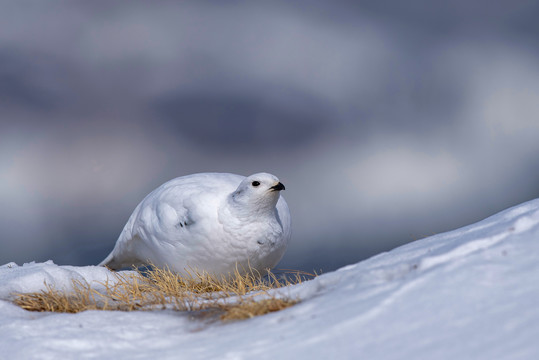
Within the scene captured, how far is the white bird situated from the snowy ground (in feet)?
5.51

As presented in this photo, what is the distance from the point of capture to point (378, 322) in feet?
6.99

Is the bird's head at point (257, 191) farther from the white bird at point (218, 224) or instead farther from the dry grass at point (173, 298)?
the dry grass at point (173, 298)

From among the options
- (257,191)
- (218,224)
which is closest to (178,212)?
(218,224)

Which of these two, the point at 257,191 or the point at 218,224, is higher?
the point at 257,191

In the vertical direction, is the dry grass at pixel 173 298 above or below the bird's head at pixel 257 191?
below

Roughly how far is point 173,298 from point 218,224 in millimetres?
1170

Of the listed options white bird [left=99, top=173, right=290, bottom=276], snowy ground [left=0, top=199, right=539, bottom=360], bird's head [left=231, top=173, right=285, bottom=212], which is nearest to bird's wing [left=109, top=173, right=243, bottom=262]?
white bird [left=99, top=173, right=290, bottom=276]

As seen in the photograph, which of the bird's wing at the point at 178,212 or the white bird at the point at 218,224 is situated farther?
the bird's wing at the point at 178,212

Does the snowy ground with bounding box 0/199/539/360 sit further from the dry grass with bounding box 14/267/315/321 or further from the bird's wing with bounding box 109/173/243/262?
the bird's wing with bounding box 109/173/243/262

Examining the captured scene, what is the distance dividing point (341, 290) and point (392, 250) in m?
0.96

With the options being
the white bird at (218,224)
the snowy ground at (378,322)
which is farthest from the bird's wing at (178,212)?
the snowy ground at (378,322)

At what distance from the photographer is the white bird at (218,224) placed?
4910 millimetres

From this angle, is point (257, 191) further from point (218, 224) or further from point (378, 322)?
point (378, 322)

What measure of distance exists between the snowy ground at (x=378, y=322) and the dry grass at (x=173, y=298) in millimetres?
173
